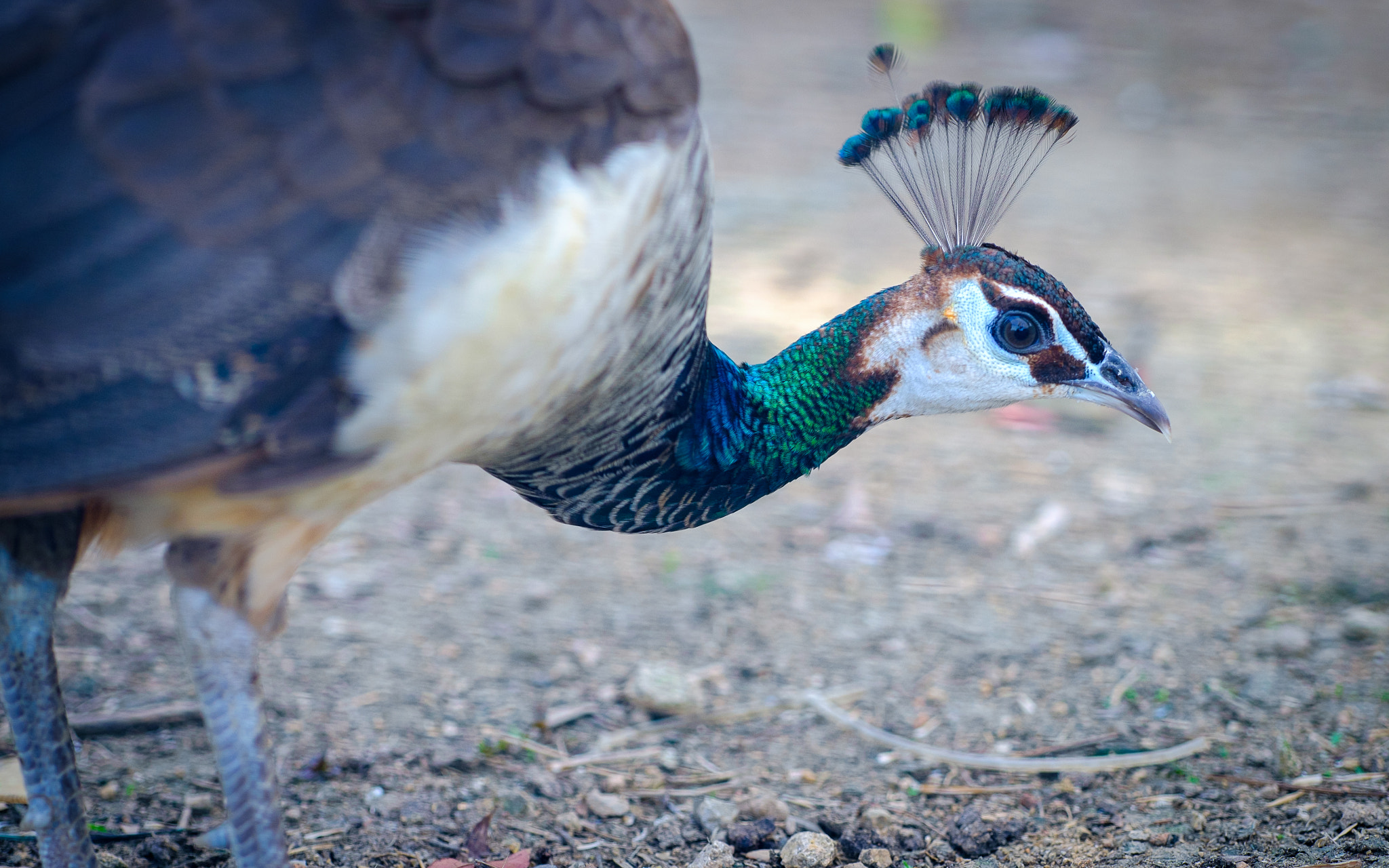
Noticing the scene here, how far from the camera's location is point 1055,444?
440cm

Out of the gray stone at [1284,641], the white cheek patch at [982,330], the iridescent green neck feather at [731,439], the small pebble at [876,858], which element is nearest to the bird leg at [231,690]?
the iridescent green neck feather at [731,439]

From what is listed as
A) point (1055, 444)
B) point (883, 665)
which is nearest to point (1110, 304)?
point (1055, 444)

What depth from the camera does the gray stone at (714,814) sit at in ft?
7.94

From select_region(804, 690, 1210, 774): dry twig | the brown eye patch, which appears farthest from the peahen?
select_region(804, 690, 1210, 774): dry twig

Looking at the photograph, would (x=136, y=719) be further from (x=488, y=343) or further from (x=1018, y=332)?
(x=1018, y=332)

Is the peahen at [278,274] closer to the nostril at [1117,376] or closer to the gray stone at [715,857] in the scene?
the gray stone at [715,857]

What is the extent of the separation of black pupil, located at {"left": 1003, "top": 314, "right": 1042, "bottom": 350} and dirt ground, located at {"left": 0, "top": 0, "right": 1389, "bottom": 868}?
1.00 metres

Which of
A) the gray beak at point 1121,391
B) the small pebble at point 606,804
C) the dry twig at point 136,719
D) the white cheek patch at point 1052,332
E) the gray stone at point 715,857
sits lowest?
the gray stone at point 715,857

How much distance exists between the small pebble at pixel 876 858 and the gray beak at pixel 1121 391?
40.0 inches

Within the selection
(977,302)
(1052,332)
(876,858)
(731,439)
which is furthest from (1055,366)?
(876,858)

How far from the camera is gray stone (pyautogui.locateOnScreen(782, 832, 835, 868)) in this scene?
2229 mm

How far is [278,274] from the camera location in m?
1.66

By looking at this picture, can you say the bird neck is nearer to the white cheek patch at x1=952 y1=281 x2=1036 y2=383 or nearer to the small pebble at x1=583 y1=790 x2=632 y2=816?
the white cheek patch at x1=952 y1=281 x2=1036 y2=383

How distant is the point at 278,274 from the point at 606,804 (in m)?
1.41
